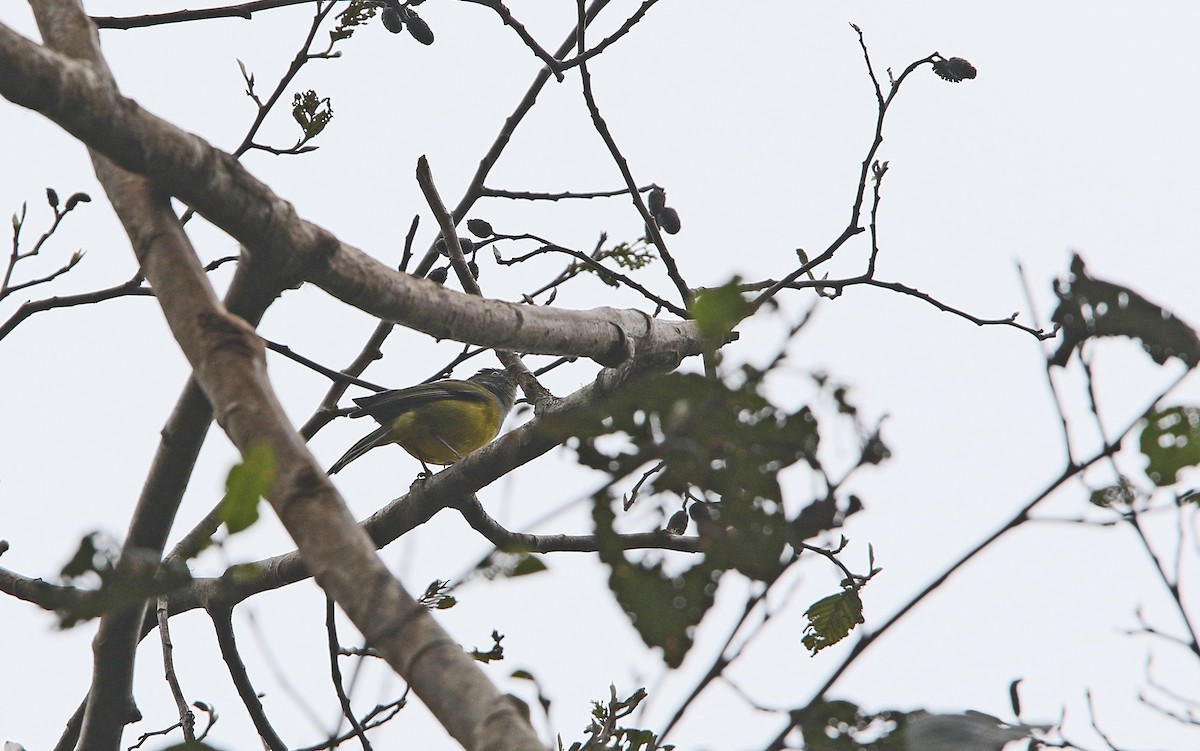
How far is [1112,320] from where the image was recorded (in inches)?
63.2

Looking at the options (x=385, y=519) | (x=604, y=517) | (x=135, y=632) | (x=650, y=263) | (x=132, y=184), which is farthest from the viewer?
(x=650, y=263)

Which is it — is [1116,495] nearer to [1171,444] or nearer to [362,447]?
[1171,444]

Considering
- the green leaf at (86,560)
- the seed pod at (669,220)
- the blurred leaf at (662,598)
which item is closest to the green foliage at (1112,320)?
the blurred leaf at (662,598)

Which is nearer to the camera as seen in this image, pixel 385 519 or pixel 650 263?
pixel 385 519

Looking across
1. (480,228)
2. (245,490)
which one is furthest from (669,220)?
(245,490)

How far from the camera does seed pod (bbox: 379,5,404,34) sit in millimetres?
4426

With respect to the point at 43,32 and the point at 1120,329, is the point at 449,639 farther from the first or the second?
the point at 43,32

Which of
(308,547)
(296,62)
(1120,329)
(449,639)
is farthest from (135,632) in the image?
(296,62)

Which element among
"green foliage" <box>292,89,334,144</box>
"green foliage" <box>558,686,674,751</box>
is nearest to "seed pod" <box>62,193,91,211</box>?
"green foliage" <box>292,89,334,144</box>

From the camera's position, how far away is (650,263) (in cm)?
Result: 495

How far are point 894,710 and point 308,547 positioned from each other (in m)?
1.00

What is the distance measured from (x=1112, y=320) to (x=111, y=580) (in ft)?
4.87

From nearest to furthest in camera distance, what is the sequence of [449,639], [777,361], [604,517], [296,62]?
[449,639] → [777,361] → [604,517] → [296,62]

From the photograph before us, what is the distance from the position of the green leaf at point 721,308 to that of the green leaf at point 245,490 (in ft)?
2.04
